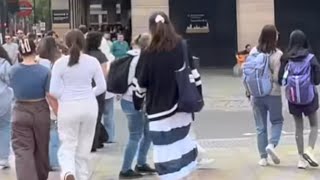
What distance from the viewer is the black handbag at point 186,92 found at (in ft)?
21.9

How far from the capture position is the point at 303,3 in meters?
34.3

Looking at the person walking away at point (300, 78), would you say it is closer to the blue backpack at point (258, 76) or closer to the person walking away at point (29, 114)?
the blue backpack at point (258, 76)

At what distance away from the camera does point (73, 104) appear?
7.84 metres

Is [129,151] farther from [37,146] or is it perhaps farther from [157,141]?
[157,141]

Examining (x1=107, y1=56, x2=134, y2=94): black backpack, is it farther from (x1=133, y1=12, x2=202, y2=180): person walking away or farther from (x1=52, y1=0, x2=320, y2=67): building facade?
(x1=52, y1=0, x2=320, y2=67): building facade

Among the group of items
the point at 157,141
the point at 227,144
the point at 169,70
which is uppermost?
the point at 169,70

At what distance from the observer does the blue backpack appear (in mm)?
9578

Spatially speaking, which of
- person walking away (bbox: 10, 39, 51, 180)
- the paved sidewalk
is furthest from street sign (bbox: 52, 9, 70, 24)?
person walking away (bbox: 10, 39, 51, 180)

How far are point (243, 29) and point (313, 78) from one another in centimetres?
1985

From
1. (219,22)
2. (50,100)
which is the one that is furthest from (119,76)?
(219,22)

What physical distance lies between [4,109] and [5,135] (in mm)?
415

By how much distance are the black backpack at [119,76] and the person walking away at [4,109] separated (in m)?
1.80

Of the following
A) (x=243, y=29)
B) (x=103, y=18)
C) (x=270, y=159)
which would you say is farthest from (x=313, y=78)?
(x=103, y=18)

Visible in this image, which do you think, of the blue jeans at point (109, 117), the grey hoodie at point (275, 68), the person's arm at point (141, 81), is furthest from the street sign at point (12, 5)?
the person's arm at point (141, 81)
